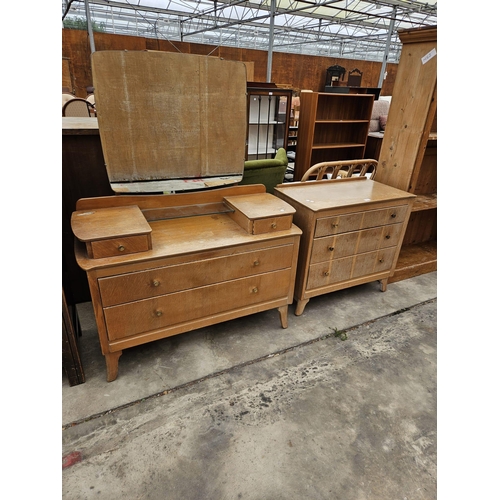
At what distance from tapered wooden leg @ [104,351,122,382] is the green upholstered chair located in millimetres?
1447

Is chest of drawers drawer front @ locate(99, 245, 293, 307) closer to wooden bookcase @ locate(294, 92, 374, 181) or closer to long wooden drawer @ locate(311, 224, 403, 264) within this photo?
long wooden drawer @ locate(311, 224, 403, 264)

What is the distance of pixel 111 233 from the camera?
4.89 feet

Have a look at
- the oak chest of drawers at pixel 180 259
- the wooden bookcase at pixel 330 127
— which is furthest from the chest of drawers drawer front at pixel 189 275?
the wooden bookcase at pixel 330 127

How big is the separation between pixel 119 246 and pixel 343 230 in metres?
1.41

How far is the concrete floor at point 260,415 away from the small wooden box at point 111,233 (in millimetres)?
749

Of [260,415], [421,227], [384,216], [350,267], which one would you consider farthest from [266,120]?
[260,415]

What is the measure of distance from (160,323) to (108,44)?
10.4m

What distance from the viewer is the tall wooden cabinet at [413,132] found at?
2.21 meters

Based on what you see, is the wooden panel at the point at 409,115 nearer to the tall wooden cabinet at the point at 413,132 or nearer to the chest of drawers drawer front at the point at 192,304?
the tall wooden cabinet at the point at 413,132

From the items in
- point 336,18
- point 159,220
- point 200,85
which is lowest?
point 159,220

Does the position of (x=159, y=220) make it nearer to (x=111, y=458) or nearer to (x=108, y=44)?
(x=111, y=458)

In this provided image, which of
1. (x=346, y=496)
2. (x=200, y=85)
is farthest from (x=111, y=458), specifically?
(x=200, y=85)

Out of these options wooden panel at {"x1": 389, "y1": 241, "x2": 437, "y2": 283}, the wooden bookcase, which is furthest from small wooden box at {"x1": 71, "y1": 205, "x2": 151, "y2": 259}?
the wooden bookcase

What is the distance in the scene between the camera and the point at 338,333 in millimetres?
2205
